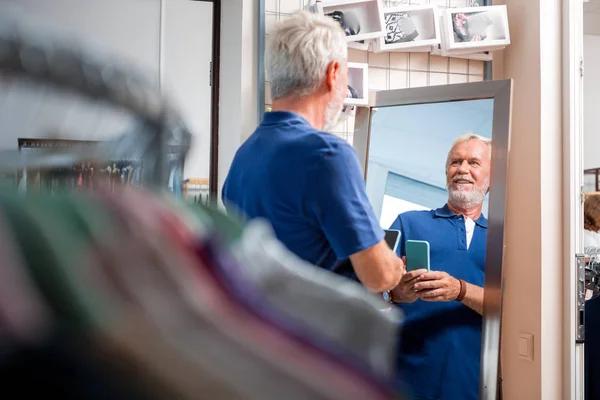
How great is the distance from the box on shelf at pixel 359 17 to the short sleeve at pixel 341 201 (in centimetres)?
161

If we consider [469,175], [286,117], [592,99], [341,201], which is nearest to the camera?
[341,201]

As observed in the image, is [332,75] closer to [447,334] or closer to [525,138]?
[447,334]

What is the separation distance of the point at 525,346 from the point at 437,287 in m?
0.92

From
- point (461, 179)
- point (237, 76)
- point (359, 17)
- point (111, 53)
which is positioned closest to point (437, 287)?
point (461, 179)

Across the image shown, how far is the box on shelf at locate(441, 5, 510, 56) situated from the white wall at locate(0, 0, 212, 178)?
1820 mm

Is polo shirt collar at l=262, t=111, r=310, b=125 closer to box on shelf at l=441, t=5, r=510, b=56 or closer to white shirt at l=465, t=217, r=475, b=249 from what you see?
white shirt at l=465, t=217, r=475, b=249

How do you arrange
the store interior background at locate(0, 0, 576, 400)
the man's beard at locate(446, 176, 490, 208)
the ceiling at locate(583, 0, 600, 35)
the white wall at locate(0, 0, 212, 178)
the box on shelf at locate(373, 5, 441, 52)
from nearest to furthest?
the white wall at locate(0, 0, 212, 178) → the man's beard at locate(446, 176, 490, 208) → the store interior background at locate(0, 0, 576, 400) → the box on shelf at locate(373, 5, 441, 52) → the ceiling at locate(583, 0, 600, 35)

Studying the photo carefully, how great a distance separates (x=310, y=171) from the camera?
759 millimetres

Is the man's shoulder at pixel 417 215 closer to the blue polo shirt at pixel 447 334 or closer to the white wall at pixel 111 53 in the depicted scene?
the blue polo shirt at pixel 447 334

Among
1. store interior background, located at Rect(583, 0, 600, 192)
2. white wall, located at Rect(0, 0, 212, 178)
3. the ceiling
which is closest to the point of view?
white wall, located at Rect(0, 0, 212, 178)

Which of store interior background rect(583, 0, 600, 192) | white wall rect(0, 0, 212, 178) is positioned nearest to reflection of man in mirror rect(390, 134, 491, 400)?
white wall rect(0, 0, 212, 178)

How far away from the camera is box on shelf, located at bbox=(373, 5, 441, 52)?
7.78 ft

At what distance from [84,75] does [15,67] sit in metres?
0.03

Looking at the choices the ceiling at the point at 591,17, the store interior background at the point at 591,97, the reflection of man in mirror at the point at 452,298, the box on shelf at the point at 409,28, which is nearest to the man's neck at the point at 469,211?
the reflection of man in mirror at the point at 452,298
